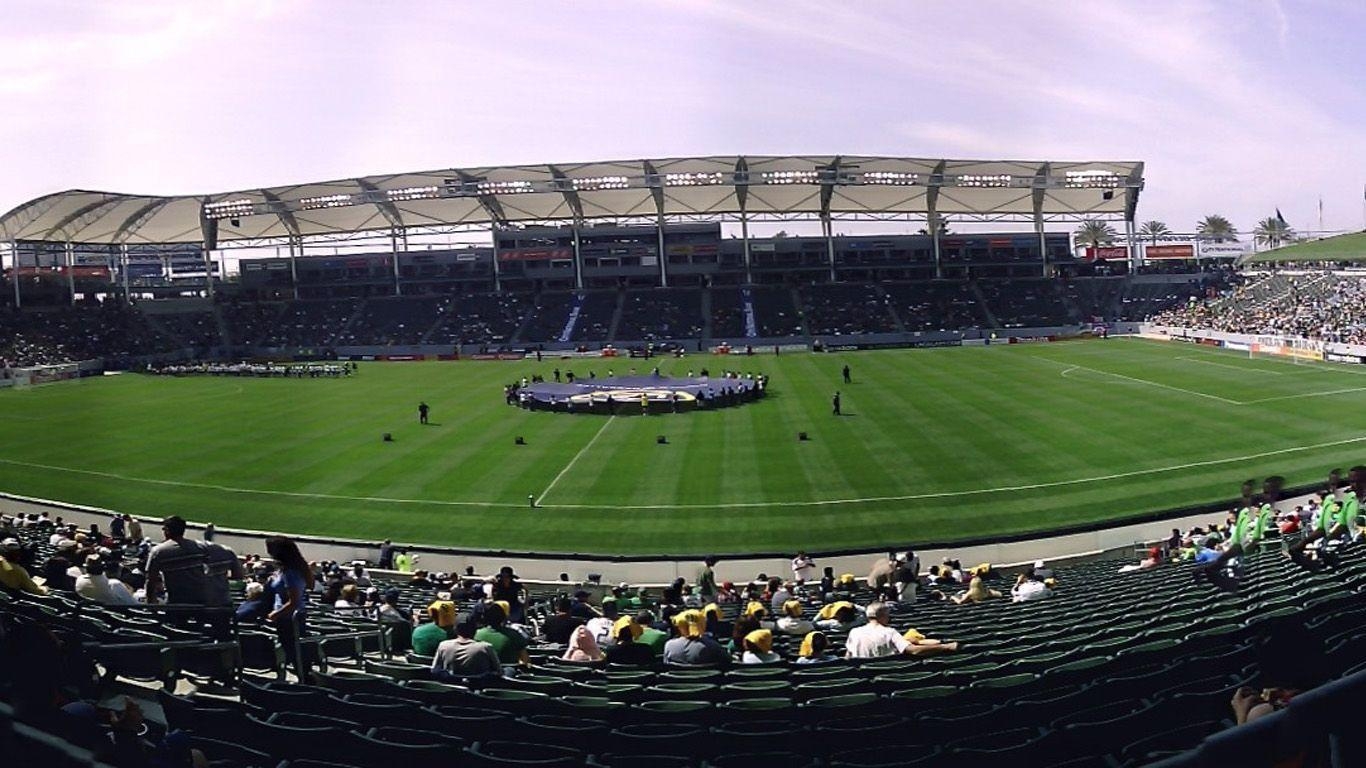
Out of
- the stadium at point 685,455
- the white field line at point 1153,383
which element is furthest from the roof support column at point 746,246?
the white field line at point 1153,383

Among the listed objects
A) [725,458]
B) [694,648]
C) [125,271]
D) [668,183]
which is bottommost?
[725,458]

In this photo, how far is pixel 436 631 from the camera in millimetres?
9430

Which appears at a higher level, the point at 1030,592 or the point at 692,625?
the point at 692,625

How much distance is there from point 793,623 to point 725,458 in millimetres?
23900

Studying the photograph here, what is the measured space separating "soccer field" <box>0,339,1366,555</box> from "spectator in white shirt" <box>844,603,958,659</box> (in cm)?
1580

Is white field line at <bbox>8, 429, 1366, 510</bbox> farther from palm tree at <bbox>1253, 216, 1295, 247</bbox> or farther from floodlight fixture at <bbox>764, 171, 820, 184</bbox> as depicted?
palm tree at <bbox>1253, 216, 1295, 247</bbox>

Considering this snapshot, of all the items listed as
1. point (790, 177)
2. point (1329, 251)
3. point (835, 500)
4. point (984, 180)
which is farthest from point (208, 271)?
point (1329, 251)

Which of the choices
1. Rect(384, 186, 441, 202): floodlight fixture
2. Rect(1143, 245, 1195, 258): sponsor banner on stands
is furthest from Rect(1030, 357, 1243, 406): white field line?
Rect(1143, 245, 1195, 258): sponsor banner on stands

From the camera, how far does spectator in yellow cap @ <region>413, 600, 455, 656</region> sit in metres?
9.22

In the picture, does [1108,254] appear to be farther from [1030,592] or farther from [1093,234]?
[1030,592]

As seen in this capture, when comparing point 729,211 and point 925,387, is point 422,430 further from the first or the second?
point 729,211

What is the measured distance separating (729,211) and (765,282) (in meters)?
9.40

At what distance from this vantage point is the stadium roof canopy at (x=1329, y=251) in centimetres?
7381

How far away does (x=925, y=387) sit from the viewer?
54.2 m
